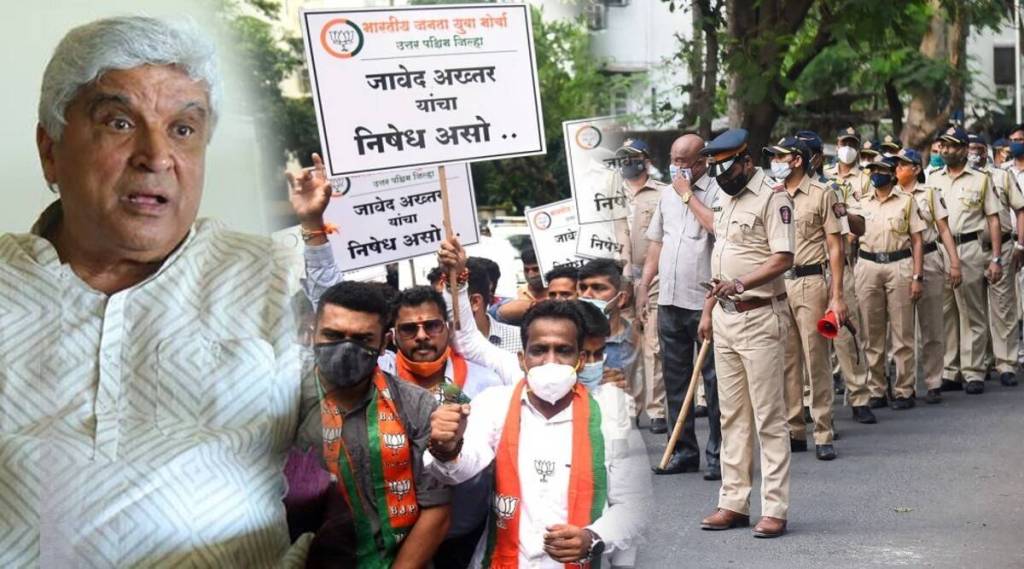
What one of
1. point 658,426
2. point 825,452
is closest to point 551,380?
point 825,452

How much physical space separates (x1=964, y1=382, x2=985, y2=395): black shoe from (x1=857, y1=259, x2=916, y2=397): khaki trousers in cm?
84

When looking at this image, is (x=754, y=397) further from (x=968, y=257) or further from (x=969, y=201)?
(x=968, y=257)

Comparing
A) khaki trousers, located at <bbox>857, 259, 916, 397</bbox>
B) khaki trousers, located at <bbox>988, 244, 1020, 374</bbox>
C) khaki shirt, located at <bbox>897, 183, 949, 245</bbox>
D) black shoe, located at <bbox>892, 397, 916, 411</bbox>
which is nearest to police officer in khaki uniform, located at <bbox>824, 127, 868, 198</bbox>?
khaki shirt, located at <bbox>897, 183, 949, 245</bbox>

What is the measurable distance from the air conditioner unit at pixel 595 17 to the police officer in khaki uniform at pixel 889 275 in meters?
8.92

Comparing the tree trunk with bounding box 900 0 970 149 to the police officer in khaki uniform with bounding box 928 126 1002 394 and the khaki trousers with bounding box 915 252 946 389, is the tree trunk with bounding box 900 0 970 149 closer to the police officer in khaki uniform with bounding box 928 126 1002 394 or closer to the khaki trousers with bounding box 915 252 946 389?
the police officer in khaki uniform with bounding box 928 126 1002 394

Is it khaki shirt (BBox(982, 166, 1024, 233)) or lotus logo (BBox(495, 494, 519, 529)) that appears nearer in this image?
lotus logo (BBox(495, 494, 519, 529))

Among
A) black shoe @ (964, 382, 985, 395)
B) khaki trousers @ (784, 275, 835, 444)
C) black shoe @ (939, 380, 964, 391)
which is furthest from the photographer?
black shoe @ (939, 380, 964, 391)

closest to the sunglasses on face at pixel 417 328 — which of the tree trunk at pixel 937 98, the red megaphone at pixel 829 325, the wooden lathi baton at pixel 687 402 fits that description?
the wooden lathi baton at pixel 687 402

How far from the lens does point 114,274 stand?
291cm

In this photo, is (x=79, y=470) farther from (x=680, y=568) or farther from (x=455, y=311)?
(x=680, y=568)

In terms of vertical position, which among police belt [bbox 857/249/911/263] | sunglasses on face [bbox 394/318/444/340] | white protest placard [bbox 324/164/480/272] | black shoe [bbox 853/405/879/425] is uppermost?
white protest placard [bbox 324/164/480/272]

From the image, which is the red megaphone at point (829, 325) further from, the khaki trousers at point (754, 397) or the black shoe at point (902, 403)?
the black shoe at point (902, 403)

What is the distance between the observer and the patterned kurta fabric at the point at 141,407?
280 centimetres

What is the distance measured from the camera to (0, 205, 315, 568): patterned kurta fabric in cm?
280
